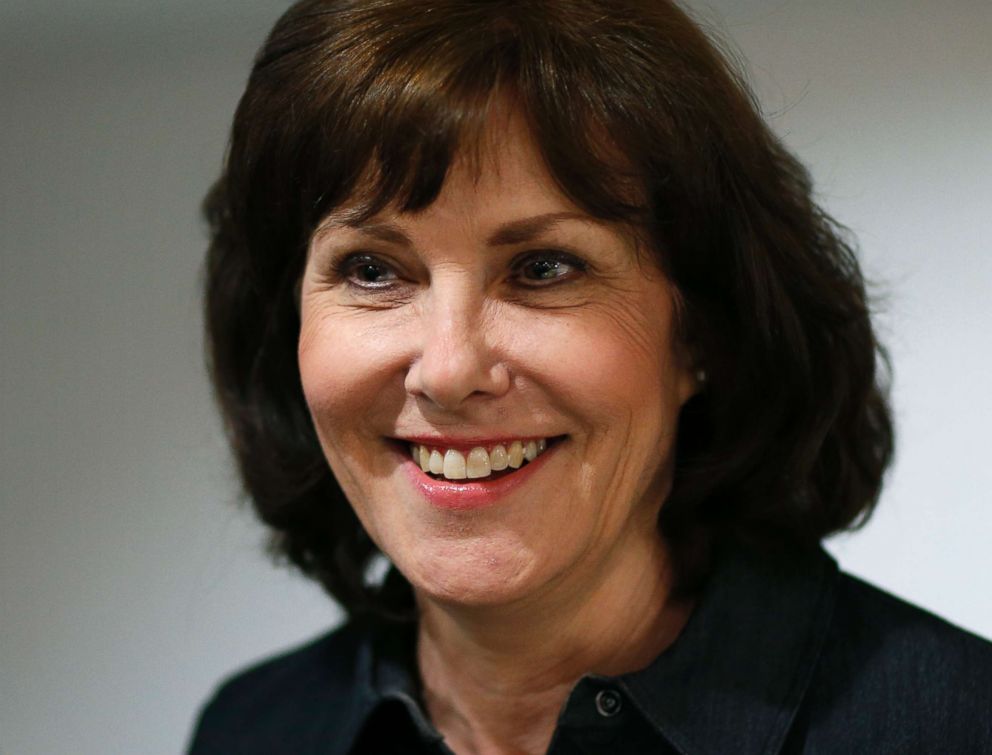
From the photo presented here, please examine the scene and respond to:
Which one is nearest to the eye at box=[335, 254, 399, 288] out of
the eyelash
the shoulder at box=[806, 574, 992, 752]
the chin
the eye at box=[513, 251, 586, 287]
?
the eyelash

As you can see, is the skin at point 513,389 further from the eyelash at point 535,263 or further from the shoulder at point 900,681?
the shoulder at point 900,681

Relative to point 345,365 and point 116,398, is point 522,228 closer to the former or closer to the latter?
point 345,365

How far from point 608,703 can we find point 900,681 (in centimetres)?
33

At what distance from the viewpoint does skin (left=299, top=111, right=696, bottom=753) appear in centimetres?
143

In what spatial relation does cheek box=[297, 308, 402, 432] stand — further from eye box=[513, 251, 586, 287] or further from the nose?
eye box=[513, 251, 586, 287]

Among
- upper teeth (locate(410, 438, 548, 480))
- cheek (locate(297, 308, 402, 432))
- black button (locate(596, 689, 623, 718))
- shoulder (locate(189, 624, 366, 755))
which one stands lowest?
shoulder (locate(189, 624, 366, 755))

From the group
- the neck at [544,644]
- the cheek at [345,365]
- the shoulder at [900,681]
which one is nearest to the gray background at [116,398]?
the neck at [544,644]

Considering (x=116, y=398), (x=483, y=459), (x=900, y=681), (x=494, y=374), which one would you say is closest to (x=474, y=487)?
(x=483, y=459)

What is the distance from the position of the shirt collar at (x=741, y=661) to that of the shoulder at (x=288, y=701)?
1.50ft

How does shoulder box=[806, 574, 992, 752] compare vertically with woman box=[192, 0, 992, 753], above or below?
below

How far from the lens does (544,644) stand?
1.66 m

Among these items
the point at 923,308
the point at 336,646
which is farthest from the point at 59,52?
the point at 923,308

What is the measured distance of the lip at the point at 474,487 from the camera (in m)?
1.52

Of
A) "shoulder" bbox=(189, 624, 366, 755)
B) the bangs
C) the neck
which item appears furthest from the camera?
"shoulder" bbox=(189, 624, 366, 755)
